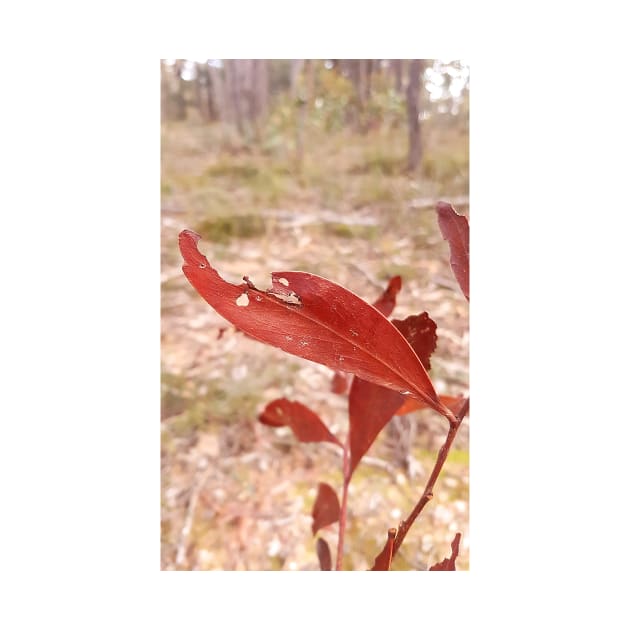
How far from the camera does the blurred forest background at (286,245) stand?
3.25ft

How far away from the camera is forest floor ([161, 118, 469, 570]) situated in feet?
3.24

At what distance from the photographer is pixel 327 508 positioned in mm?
541

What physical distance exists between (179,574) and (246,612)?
71 mm

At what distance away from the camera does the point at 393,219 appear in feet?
3.54

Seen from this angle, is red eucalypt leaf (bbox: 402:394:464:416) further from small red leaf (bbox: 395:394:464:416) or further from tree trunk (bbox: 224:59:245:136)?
tree trunk (bbox: 224:59:245:136)

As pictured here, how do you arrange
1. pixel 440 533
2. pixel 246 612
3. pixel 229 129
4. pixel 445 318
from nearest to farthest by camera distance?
pixel 246 612 < pixel 440 533 < pixel 445 318 < pixel 229 129

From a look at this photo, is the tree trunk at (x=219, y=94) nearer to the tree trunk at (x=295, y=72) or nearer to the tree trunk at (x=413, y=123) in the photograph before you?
the tree trunk at (x=295, y=72)

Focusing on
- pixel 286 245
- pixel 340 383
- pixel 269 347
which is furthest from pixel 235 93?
pixel 340 383
